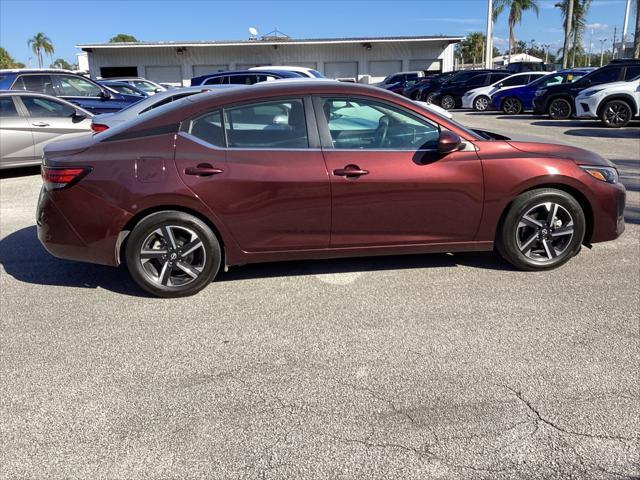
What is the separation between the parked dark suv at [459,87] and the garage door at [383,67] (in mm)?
16281

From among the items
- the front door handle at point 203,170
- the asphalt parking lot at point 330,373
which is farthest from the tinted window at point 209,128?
the asphalt parking lot at point 330,373

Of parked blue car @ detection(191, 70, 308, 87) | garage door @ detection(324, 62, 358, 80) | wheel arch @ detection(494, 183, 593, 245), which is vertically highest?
garage door @ detection(324, 62, 358, 80)

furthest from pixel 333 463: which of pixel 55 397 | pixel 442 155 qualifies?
pixel 442 155

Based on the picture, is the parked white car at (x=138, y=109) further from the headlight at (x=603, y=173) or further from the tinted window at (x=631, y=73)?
the tinted window at (x=631, y=73)

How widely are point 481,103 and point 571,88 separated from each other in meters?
6.37

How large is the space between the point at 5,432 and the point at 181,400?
0.86 m

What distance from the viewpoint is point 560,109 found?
18.4 m

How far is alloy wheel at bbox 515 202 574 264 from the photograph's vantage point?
15.5 feet

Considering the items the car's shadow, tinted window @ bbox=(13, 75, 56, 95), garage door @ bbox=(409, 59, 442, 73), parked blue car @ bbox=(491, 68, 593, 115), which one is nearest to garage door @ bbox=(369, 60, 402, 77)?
garage door @ bbox=(409, 59, 442, 73)

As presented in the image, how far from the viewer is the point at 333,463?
2.58m

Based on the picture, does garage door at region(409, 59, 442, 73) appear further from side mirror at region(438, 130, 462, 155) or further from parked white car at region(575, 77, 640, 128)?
side mirror at region(438, 130, 462, 155)

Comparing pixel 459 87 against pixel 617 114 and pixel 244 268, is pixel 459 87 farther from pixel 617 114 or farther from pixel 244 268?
pixel 244 268

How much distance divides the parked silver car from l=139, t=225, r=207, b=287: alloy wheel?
6578 millimetres

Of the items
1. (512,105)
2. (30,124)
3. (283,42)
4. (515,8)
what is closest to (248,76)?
(30,124)
